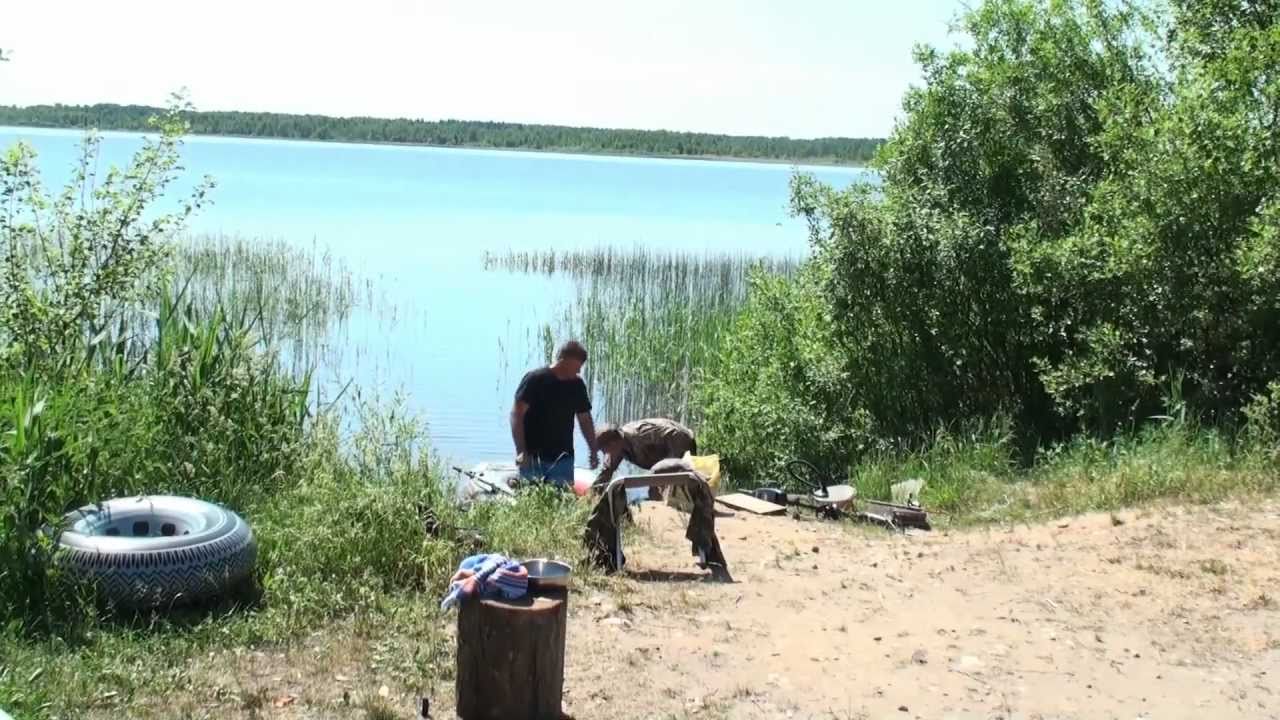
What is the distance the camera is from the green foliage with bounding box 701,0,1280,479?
9992mm

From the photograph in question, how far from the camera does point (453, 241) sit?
35844 millimetres

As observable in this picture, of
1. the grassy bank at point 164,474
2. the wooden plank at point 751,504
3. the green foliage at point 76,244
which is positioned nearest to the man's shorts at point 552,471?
the grassy bank at point 164,474

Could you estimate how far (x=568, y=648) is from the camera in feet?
18.6

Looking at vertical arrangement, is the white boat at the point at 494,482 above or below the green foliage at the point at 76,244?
below

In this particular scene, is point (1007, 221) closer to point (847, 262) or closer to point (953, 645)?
point (847, 262)

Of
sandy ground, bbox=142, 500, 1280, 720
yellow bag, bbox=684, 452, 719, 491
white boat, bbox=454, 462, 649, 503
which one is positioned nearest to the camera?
sandy ground, bbox=142, 500, 1280, 720

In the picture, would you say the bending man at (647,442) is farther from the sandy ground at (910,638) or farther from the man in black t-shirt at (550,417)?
the sandy ground at (910,638)

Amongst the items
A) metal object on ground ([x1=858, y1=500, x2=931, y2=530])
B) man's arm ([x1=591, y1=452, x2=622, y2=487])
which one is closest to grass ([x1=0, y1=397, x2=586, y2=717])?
man's arm ([x1=591, y1=452, x2=622, y2=487])

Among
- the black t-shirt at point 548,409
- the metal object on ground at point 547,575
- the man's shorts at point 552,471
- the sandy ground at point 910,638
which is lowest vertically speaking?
the man's shorts at point 552,471

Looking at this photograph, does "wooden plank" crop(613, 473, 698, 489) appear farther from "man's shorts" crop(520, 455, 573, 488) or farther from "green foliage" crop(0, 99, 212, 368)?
"green foliage" crop(0, 99, 212, 368)

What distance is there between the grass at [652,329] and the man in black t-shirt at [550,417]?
656 cm

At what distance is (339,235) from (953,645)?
30.6m

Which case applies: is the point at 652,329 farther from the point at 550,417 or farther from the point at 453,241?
the point at 453,241

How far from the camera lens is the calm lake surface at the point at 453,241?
57.3ft
